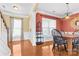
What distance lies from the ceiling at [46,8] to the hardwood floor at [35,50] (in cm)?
48

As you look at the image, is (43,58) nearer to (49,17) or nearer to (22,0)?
(49,17)

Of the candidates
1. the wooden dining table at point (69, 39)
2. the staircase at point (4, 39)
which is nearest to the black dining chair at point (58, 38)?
the wooden dining table at point (69, 39)

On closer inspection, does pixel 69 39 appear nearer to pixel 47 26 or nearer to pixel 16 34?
pixel 47 26

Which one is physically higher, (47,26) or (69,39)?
(47,26)

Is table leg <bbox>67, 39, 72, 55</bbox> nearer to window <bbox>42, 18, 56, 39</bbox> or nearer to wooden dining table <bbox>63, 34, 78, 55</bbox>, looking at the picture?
wooden dining table <bbox>63, 34, 78, 55</bbox>

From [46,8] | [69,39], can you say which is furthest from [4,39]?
[69,39]

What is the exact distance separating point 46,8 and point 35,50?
0.70 meters

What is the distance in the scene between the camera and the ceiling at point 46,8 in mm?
1647

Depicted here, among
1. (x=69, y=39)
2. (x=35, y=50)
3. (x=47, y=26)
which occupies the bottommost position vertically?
(x=35, y=50)

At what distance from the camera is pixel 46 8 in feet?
5.52

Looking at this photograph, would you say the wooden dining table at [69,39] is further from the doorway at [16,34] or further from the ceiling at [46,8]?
the doorway at [16,34]

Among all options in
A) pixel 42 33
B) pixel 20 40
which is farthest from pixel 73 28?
pixel 20 40

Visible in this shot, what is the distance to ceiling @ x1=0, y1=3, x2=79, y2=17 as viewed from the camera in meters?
1.65

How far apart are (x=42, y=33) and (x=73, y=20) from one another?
53cm
